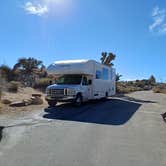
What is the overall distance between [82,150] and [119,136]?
2152mm

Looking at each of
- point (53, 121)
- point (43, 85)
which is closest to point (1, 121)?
point (53, 121)

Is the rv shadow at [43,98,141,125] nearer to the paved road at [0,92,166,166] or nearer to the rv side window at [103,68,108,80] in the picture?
the paved road at [0,92,166,166]

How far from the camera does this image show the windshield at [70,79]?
17881 mm

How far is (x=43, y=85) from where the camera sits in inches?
1320

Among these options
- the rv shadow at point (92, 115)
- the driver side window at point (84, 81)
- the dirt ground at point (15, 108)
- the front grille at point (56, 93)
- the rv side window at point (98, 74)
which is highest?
the rv side window at point (98, 74)

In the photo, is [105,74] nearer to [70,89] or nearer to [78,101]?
[78,101]

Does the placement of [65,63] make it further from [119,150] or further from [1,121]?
[119,150]

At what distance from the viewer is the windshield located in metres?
17.9

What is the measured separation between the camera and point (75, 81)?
58.8 ft

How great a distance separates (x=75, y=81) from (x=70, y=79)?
49 cm

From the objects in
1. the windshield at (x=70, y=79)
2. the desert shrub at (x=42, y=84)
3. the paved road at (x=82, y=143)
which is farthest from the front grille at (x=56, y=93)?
the desert shrub at (x=42, y=84)

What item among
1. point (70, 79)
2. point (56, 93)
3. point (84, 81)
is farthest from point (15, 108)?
point (84, 81)

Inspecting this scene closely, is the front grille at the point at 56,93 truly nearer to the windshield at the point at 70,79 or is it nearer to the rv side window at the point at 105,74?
the windshield at the point at 70,79

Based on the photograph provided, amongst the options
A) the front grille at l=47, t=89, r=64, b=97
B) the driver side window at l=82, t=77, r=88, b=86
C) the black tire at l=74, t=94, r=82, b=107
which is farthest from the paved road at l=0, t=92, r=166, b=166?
the driver side window at l=82, t=77, r=88, b=86
